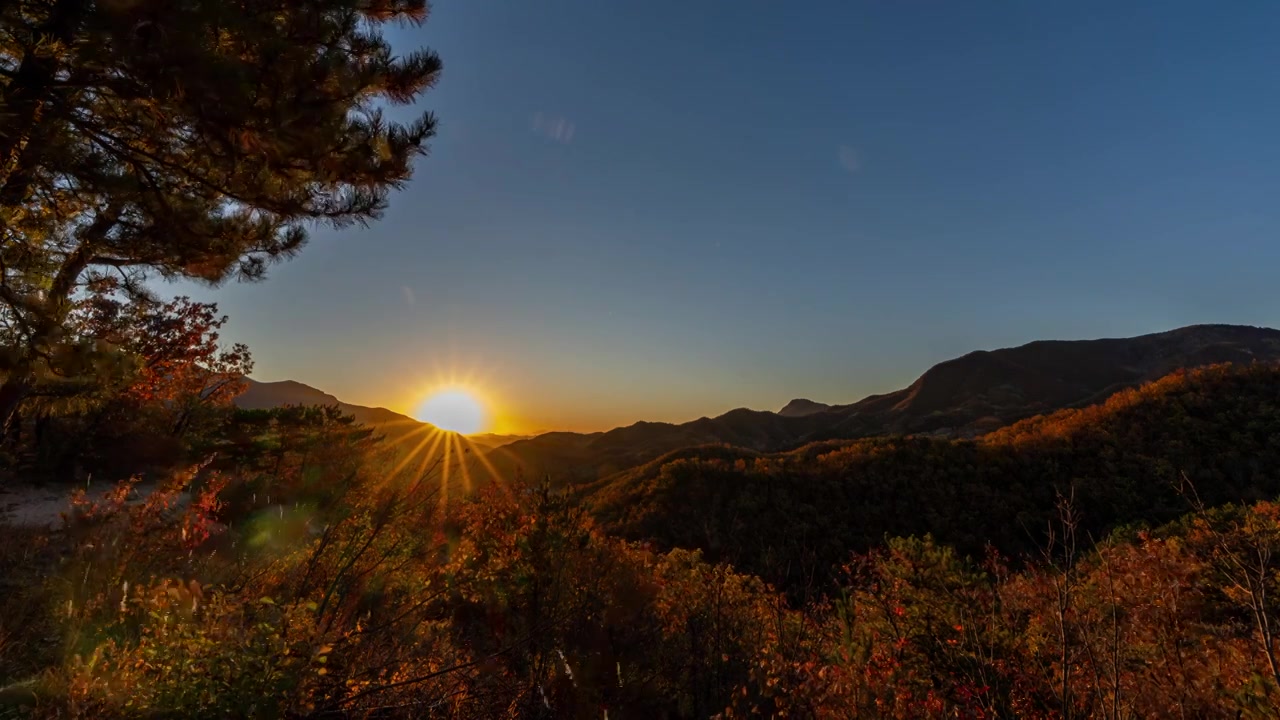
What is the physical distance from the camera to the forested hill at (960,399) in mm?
57906

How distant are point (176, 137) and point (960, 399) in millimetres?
80365

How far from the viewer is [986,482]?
71.6 feet

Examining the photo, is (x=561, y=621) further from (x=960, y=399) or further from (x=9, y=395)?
(x=960, y=399)

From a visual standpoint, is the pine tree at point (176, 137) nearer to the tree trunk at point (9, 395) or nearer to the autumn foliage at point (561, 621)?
the tree trunk at point (9, 395)

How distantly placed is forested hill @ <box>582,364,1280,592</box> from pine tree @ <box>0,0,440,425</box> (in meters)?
15.7

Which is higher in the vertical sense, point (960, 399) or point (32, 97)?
point (32, 97)

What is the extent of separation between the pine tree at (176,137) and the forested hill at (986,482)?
617 inches

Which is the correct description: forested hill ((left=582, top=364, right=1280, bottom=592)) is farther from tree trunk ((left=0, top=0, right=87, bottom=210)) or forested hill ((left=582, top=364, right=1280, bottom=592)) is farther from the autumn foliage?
tree trunk ((left=0, top=0, right=87, bottom=210))

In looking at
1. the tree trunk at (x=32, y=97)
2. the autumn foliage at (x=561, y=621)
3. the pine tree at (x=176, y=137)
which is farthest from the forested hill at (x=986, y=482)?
the tree trunk at (x=32, y=97)

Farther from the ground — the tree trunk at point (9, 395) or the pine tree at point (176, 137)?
the pine tree at point (176, 137)

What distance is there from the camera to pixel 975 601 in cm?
635

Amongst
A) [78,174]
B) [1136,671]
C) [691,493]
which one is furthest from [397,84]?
[691,493]

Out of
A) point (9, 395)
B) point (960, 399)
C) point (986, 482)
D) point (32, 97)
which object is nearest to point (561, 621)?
point (32, 97)

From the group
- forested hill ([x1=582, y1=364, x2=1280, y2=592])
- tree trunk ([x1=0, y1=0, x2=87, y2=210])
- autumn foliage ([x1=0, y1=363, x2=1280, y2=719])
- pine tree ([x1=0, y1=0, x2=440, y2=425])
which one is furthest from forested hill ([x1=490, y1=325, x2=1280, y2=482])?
tree trunk ([x1=0, y1=0, x2=87, y2=210])
